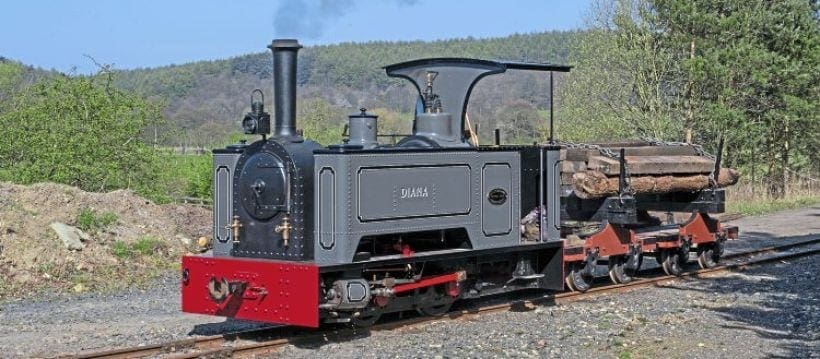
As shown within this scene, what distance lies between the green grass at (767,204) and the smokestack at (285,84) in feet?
67.1

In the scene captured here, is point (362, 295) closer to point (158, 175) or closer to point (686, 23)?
point (158, 175)

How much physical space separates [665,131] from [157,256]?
21.5 m

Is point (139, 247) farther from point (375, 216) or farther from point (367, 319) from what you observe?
point (375, 216)

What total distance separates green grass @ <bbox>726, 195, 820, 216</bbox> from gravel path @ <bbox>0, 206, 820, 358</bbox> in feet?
49.1

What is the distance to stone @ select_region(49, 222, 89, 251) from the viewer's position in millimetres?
15164

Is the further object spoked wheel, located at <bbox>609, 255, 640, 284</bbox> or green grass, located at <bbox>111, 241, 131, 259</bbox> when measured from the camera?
green grass, located at <bbox>111, 241, 131, 259</bbox>

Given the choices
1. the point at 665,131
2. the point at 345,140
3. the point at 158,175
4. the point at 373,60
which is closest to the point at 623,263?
the point at 345,140

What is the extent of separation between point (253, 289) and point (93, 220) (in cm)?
767

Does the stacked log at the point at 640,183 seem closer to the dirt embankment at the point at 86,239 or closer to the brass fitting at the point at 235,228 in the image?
the brass fitting at the point at 235,228

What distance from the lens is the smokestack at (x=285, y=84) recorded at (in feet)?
31.2

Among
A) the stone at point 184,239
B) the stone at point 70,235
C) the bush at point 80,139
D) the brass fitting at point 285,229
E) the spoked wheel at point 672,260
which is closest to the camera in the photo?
the brass fitting at point 285,229

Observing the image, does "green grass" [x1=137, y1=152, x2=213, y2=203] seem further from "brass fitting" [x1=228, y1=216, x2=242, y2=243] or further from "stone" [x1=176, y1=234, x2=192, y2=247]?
"brass fitting" [x1=228, y1=216, x2=242, y2=243]

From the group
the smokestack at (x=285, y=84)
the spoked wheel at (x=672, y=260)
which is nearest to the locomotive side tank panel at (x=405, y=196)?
the smokestack at (x=285, y=84)

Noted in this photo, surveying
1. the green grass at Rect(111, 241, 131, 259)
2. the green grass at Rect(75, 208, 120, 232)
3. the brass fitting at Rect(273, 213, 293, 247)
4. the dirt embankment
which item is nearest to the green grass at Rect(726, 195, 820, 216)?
the dirt embankment
